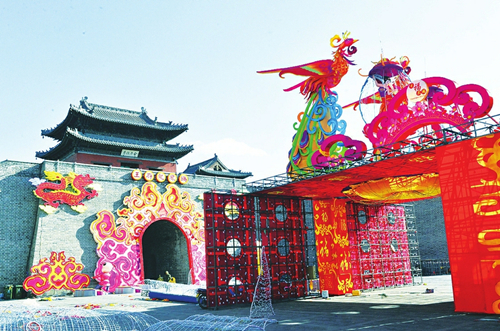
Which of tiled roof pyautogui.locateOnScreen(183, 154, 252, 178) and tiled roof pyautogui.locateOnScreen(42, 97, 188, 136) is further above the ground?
tiled roof pyautogui.locateOnScreen(42, 97, 188, 136)

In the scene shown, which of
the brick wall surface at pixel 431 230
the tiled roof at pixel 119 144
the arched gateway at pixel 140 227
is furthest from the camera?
the brick wall surface at pixel 431 230

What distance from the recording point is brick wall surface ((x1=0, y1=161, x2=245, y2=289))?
17719mm

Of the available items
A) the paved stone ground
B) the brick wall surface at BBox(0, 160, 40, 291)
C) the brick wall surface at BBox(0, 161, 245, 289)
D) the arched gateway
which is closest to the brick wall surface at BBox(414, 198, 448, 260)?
the paved stone ground

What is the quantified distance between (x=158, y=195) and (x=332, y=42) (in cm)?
1174

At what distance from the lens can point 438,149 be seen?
973 centimetres

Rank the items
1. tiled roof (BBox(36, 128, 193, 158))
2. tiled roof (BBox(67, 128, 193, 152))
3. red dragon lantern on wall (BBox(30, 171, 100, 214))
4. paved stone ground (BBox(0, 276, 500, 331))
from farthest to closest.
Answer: tiled roof (BBox(67, 128, 193, 152))
tiled roof (BBox(36, 128, 193, 158))
red dragon lantern on wall (BBox(30, 171, 100, 214))
paved stone ground (BBox(0, 276, 500, 331))

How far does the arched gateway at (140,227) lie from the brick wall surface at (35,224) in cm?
48

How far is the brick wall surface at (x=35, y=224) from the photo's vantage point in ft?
58.1

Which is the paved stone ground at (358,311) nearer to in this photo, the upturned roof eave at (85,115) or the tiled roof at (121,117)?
the upturned roof eave at (85,115)

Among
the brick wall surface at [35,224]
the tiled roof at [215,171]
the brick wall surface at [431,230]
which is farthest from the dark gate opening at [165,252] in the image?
the brick wall surface at [431,230]

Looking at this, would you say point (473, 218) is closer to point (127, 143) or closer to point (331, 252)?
point (331, 252)

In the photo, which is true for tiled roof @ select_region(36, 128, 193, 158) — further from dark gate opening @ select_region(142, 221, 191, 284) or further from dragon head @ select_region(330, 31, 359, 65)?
dragon head @ select_region(330, 31, 359, 65)

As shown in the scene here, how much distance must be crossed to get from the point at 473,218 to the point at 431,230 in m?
19.0

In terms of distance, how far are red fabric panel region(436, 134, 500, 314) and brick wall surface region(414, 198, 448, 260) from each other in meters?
17.9
